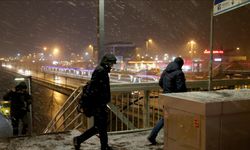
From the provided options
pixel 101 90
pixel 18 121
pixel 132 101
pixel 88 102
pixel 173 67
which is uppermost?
pixel 173 67

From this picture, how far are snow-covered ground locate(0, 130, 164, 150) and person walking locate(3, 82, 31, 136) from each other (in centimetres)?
79

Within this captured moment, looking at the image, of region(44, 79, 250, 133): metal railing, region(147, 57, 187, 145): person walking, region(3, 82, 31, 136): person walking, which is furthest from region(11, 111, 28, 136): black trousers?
region(147, 57, 187, 145): person walking

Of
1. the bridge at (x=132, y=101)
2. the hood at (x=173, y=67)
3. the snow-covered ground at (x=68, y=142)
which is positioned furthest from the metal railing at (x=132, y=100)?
the hood at (x=173, y=67)

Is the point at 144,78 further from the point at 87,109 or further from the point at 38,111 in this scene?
the point at 87,109

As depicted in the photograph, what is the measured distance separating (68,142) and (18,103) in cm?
185

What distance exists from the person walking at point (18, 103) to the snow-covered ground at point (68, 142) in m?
0.79

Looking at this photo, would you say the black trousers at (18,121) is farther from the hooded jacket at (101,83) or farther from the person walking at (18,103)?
the hooded jacket at (101,83)

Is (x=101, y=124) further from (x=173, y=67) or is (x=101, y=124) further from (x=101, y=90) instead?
(x=173, y=67)

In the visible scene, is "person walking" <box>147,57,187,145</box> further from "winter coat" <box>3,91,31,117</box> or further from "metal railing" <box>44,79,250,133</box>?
"winter coat" <box>3,91,31,117</box>

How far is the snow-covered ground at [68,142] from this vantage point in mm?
6716

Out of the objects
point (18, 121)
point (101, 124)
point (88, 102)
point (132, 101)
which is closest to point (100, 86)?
point (88, 102)

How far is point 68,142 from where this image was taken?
7.11m

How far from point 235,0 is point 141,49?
11295cm

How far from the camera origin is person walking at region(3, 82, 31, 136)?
7.99 m
